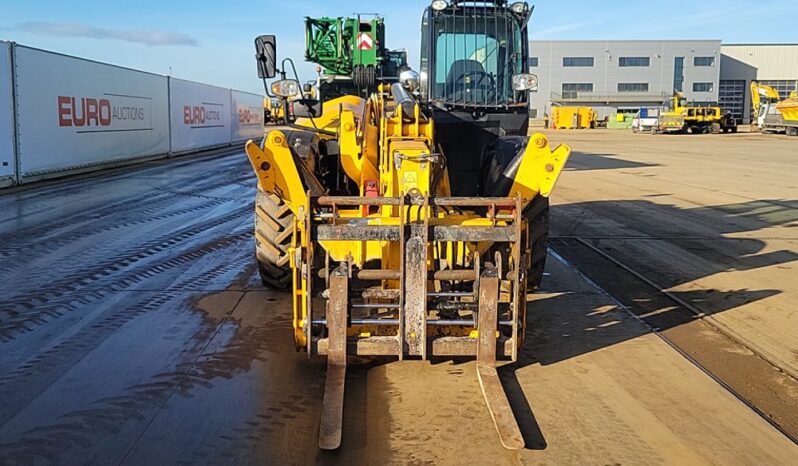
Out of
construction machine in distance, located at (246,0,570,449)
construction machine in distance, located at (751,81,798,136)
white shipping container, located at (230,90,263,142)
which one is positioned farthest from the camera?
construction machine in distance, located at (751,81,798,136)

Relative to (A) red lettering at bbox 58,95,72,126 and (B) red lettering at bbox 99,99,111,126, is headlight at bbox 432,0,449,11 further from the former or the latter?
(B) red lettering at bbox 99,99,111,126

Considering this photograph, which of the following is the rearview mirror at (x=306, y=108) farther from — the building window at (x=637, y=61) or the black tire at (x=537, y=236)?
the building window at (x=637, y=61)

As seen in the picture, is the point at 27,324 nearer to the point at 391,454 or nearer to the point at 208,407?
the point at 208,407

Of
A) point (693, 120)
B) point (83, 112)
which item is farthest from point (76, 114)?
point (693, 120)

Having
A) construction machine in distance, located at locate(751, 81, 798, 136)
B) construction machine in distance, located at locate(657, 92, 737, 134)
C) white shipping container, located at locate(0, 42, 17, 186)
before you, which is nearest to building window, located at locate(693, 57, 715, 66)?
construction machine in distance, located at locate(751, 81, 798, 136)

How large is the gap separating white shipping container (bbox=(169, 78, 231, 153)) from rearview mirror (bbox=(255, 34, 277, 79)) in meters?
21.2

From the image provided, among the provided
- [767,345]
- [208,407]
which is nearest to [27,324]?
[208,407]

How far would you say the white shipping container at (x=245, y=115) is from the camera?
35.6 meters

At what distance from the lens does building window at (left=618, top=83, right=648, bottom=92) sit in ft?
282

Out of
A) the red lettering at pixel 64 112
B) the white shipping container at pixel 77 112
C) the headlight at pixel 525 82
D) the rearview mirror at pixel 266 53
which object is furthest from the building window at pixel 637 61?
the rearview mirror at pixel 266 53

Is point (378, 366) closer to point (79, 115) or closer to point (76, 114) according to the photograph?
point (76, 114)

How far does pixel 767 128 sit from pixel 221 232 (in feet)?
164

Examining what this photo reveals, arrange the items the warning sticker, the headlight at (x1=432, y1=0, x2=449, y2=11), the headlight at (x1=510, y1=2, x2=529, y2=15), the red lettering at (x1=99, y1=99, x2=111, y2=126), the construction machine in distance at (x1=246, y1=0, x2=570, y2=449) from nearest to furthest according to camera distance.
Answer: the construction machine in distance at (x1=246, y1=0, x2=570, y2=449) → the headlight at (x1=432, y1=0, x2=449, y2=11) → the headlight at (x1=510, y1=2, x2=529, y2=15) → the warning sticker → the red lettering at (x1=99, y1=99, x2=111, y2=126)

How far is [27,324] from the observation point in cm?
593
